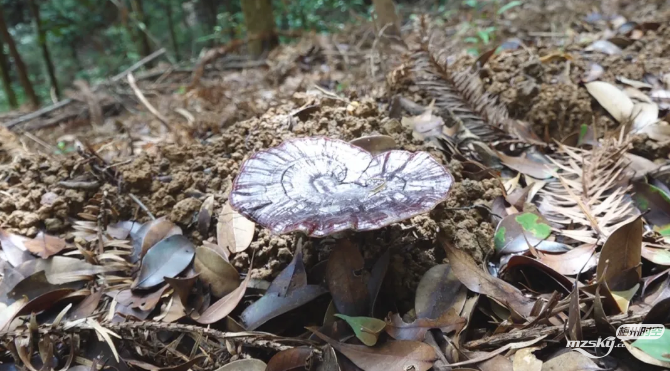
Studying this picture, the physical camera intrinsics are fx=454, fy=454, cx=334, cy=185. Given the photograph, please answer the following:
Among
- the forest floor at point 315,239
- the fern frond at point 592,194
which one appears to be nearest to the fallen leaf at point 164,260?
the forest floor at point 315,239

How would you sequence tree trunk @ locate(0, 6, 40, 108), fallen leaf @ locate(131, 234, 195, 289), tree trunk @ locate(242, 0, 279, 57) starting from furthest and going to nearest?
1. tree trunk @ locate(0, 6, 40, 108)
2. tree trunk @ locate(242, 0, 279, 57)
3. fallen leaf @ locate(131, 234, 195, 289)

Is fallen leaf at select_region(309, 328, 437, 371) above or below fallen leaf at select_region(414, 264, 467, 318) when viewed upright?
below

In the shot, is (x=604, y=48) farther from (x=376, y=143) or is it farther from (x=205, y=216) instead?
(x=205, y=216)

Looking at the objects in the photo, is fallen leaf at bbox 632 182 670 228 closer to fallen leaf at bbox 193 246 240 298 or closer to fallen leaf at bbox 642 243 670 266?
fallen leaf at bbox 642 243 670 266

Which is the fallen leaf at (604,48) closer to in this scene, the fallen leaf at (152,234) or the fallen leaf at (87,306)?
the fallen leaf at (152,234)

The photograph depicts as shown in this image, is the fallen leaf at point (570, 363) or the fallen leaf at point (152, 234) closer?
the fallen leaf at point (570, 363)

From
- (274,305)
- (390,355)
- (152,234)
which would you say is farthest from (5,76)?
(390,355)

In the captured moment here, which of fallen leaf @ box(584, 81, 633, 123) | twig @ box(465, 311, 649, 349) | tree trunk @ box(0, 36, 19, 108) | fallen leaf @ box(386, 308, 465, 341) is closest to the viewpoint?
twig @ box(465, 311, 649, 349)

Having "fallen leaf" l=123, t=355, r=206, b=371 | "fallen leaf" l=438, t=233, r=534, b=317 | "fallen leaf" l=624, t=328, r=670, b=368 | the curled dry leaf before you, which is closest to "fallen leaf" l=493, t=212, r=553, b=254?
"fallen leaf" l=438, t=233, r=534, b=317
